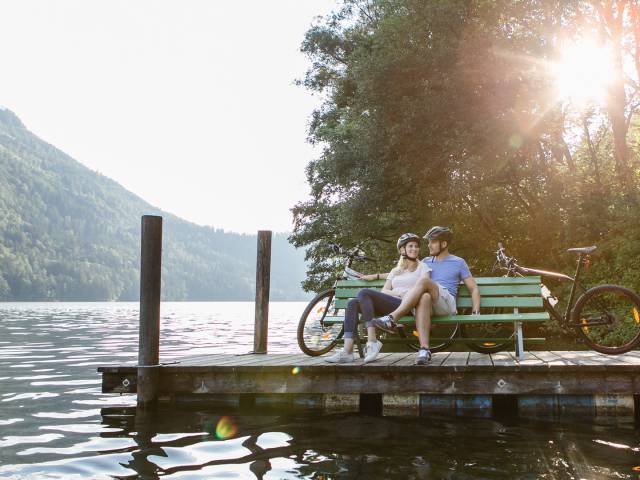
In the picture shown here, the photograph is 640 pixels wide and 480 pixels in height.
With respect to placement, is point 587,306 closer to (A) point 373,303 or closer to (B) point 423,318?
(B) point 423,318

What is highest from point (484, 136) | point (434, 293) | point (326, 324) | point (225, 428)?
point (484, 136)

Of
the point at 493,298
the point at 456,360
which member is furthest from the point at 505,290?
the point at 456,360

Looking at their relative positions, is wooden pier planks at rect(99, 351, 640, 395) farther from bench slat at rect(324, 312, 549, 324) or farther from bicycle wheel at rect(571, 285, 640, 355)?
bench slat at rect(324, 312, 549, 324)

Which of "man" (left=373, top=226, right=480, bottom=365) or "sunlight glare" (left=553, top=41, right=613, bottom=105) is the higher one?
"sunlight glare" (left=553, top=41, right=613, bottom=105)

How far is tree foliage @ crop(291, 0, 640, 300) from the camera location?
21.2 meters

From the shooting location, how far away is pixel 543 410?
310 inches

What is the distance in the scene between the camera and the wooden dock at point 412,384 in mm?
7574

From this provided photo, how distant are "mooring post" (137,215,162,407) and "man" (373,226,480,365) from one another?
2.74 m

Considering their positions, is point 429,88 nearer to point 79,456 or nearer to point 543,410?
point 543,410

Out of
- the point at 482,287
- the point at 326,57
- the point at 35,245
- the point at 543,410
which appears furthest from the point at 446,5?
the point at 35,245

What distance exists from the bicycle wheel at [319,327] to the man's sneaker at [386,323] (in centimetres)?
102

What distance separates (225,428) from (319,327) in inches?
90.9

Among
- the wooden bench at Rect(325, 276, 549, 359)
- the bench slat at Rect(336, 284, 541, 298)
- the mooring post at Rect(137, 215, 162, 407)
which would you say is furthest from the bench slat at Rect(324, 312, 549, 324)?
the mooring post at Rect(137, 215, 162, 407)

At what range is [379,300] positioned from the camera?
826 cm
